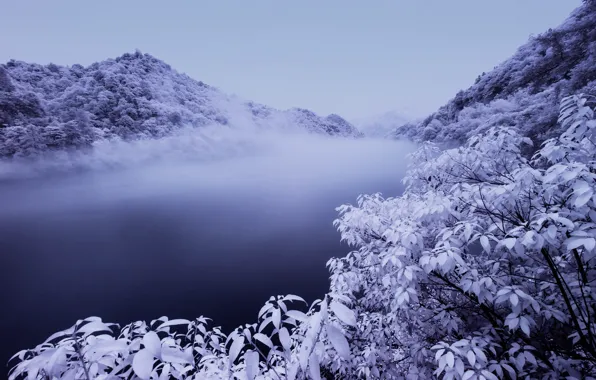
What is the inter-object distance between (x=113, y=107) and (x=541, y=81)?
78.4 ft

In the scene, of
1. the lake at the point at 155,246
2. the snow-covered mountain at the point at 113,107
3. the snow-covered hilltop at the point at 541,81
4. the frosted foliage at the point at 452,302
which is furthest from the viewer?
the snow-covered mountain at the point at 113,107

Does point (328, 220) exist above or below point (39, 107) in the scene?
below

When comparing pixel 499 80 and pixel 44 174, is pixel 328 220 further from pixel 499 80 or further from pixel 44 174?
pixel 44 174

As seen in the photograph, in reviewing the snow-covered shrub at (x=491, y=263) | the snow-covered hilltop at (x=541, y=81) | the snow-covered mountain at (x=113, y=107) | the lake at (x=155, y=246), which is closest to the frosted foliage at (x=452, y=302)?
the snow-covered shrub at (x=491, y=263)

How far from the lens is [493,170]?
2473 millimetres

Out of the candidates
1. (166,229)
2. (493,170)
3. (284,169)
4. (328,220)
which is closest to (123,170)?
(166,229)

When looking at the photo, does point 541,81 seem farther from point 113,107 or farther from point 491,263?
point 113,107

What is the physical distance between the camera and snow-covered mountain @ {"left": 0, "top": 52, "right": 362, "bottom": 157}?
12047 millimetres

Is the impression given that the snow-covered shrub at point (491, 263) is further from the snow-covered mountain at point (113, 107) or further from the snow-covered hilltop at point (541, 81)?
the snow-covered mountain at point (113, 107)

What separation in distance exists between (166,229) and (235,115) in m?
18.0

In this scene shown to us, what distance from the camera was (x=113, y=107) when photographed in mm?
18844

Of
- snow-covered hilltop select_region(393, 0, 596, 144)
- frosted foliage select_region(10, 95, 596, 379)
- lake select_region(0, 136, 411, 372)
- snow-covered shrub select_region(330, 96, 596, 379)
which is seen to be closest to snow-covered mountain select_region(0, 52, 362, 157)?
lake select_region(0, 136, 411, 372)

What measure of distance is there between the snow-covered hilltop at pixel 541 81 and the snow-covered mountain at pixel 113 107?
16.8 meters

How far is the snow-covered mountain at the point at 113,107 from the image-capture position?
474 inches
